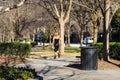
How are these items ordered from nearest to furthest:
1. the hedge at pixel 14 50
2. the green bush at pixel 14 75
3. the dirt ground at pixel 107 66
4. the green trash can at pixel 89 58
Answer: the green bush at pixel 14 75, the green trash can at pixel 89 58, the dirt ground at pixel 107 66, the hedge at pixel 14 50

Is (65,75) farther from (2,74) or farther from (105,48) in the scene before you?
(105,48)

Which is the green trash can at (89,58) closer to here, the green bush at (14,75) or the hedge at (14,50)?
the green bush at (14,75)

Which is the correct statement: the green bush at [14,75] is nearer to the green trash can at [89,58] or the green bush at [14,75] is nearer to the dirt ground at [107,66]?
the green trash can at [89,58]

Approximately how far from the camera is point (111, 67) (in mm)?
18391

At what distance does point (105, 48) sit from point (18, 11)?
98.5 feet

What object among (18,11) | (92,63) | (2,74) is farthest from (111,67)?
(18,11)

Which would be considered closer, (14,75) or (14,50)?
(14,75)

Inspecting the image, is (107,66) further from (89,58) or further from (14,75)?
(14,75)

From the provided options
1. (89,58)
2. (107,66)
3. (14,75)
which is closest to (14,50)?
(107,66)

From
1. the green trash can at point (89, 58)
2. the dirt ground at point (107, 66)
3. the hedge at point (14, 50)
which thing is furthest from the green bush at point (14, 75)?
the hedge at point (14, 50)

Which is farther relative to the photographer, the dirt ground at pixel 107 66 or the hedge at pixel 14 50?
the hedge at pixel 14 50

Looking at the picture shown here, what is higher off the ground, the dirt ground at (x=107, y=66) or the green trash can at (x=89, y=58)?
the green trash can at (x=89, y=58)

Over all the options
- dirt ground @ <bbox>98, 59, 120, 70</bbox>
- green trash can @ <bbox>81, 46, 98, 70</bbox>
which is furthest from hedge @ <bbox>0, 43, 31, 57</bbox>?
green trash can @ <bbox>81, 46, 98, 70</bbox>

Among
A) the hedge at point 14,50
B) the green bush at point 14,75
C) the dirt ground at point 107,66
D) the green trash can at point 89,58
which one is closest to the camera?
the green bush at point 14,75
